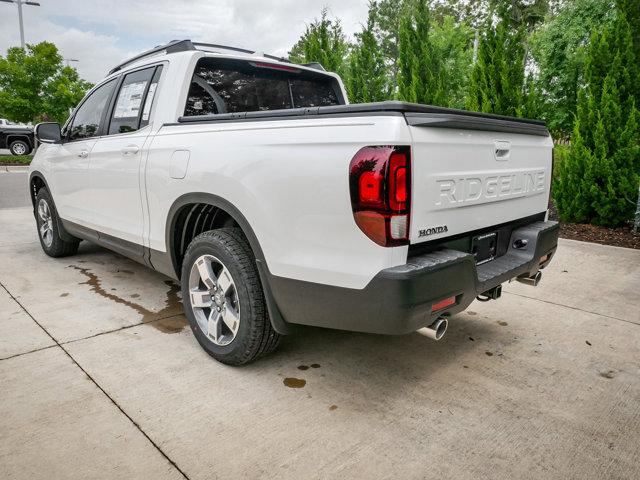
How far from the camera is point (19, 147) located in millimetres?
21656

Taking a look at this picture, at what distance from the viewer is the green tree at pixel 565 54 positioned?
1537 centimetres

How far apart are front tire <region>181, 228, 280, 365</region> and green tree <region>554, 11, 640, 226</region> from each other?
6.47 meters

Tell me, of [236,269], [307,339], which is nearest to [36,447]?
[236,269]

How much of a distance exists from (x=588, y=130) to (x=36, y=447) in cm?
801

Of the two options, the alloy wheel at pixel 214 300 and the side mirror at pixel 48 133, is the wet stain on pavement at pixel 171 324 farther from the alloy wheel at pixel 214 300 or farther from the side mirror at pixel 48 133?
the side mirror at pixel 48 133

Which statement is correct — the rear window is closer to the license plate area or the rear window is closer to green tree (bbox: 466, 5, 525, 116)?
the license plate area

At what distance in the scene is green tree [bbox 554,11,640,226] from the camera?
6.77 m

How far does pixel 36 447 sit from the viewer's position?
208 centimetres

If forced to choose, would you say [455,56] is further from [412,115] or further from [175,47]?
[412,115]

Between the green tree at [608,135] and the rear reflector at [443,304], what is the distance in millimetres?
6089

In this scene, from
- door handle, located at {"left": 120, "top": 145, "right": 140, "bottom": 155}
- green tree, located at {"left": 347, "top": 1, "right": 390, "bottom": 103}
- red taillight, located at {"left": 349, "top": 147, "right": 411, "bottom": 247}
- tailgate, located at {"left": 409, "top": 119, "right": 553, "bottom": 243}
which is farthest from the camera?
green tree, located at {"left": 347, "top": 1, "right": 390, "bottom": 103}

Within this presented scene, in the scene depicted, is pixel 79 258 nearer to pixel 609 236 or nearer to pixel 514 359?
pixel 514 359

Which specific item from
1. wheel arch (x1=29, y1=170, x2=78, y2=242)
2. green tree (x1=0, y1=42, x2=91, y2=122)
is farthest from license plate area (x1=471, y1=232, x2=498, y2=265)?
green tree (x1=0, y1=42, x2=91, y2=122)

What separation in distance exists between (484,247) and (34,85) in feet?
68.7
